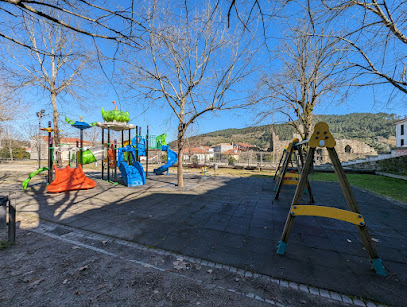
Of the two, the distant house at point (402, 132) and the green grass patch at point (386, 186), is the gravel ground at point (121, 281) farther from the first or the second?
the distant house at point (402, 132)

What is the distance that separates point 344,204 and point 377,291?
505 centimetres

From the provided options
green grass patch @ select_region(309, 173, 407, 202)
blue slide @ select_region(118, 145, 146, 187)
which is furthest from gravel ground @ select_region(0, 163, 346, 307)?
green grass patch @ select_region(309, 173, 407, 202)

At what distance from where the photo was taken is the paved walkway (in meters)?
2.40

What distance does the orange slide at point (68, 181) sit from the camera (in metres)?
7.33

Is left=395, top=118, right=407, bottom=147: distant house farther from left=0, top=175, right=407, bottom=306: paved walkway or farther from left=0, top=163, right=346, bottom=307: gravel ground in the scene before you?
left=0, top=163, right=346, bottom=307: gravel ground

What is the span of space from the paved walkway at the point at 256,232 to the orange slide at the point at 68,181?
0.54 metres

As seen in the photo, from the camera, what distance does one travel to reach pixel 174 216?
15.6 feet

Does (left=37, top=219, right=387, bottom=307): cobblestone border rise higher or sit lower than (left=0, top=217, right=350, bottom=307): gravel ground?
lower

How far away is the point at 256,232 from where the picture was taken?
381 centimetres

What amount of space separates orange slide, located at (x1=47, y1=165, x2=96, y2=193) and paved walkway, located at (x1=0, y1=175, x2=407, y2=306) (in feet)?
1.78

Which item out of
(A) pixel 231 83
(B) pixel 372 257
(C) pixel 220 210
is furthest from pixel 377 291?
(A) pixel 231 83

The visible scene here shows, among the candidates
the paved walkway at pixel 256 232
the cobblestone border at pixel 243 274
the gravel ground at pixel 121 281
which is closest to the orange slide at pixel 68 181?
the paved walkway at pixel 256 232

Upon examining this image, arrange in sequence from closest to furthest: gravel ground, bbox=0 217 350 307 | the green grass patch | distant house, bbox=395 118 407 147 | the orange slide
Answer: gravel ground, bbox=0 217 350 307 → the orange slide → the green grass patch → distant house, bbox=395 118 407 147

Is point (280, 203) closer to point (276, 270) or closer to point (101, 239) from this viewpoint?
point (276, 270)
